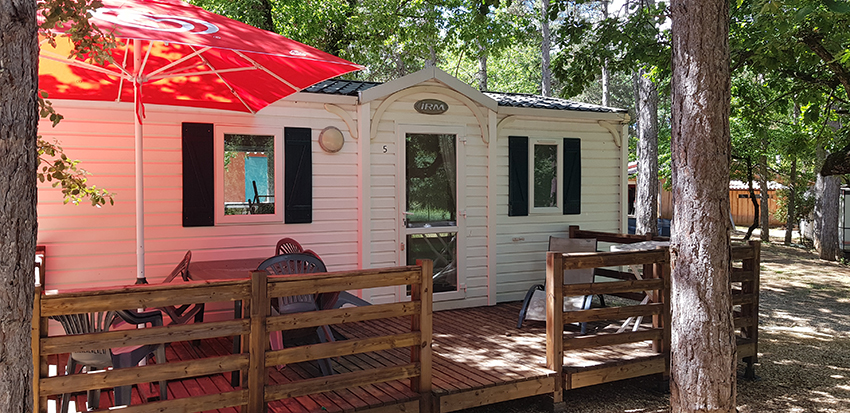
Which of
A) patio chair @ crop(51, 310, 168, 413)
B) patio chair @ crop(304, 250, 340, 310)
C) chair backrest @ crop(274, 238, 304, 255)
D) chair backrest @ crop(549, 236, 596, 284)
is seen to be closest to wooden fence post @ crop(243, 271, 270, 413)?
patio chair @ crop(51, 310, 168, 413)

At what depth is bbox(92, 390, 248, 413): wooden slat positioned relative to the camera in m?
3.13

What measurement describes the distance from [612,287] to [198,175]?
3.70 meters

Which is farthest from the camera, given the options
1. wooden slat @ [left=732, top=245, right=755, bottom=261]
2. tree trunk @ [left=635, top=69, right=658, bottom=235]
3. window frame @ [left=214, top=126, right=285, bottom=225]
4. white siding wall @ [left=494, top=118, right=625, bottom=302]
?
tree trunk @ [left=635, top=69, right=658, bottom=235]

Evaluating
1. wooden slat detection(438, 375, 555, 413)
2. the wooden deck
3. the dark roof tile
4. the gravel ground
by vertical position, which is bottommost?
the gravel ground

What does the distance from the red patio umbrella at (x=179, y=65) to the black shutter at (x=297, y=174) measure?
0.58 meters

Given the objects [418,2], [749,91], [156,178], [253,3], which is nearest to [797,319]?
[749,91]

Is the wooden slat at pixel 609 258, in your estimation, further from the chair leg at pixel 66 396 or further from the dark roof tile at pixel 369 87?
the chair leg at pixel 66 396

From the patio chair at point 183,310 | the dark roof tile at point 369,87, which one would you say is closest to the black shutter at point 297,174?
the dark roof tile at point 369,87

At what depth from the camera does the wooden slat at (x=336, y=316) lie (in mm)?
3490

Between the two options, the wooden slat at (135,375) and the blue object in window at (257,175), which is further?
the blue object in window at (257,175)

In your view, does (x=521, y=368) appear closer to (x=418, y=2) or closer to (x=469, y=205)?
(x=469, y=205)

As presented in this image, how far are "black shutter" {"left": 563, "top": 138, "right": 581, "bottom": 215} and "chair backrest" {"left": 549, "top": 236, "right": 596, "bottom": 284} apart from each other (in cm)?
54

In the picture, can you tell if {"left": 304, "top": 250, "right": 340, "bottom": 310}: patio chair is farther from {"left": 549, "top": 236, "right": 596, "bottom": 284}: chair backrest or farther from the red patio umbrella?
{"left": 549, "top": 236, "right": 596, "bottom": 284}: chair backrest

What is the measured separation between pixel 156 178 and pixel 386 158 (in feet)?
7.17
